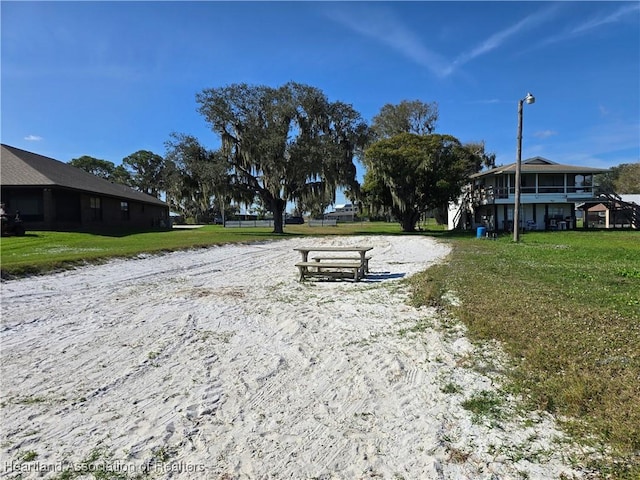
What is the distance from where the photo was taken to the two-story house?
1148 inches

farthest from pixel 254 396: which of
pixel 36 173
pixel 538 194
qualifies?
pixel 538 194

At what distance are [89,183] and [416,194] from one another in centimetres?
2398

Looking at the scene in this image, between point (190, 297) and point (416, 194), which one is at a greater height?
point (416, 194)

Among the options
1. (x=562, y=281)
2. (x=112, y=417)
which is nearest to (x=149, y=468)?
(x=112, y=417)

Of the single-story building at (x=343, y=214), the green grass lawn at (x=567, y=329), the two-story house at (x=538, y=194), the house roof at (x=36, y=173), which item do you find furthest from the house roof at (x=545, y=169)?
the single-story building at (x=343, y=214)

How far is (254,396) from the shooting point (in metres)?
3.42

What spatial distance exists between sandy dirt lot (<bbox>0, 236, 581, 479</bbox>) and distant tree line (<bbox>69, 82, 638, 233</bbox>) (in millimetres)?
22606

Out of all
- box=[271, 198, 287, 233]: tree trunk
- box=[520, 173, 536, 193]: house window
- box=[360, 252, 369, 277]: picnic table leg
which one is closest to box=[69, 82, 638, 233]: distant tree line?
box=[271, 198, 287, 233]: tree trunk

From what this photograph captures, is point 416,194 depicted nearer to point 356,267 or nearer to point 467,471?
point 356,267

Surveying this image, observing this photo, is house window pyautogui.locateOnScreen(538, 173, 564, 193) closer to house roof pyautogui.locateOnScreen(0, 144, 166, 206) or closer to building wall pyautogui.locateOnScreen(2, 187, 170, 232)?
building wall pyautogui.locateOnScreen(2, 187, 170, 232)

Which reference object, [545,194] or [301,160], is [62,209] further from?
[545,194]

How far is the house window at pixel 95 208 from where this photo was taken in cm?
2627

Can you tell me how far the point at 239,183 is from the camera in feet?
97.2

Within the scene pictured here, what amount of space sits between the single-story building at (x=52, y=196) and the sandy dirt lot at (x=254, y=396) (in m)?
19.2
